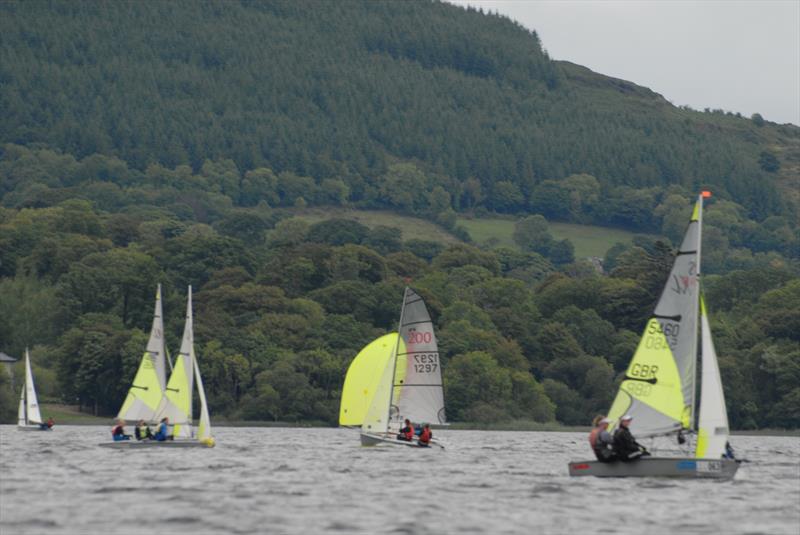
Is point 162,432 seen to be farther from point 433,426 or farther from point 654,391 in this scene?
point 433,426

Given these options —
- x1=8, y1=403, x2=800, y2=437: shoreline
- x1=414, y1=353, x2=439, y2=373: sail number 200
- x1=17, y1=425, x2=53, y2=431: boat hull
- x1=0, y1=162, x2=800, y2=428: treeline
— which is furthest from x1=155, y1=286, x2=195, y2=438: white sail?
x1=0, y1=162, x2=800, y2=428: treeline

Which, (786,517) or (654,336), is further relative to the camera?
(654,336)

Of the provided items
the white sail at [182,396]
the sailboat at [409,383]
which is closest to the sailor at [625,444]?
the sailboat at [409,383]

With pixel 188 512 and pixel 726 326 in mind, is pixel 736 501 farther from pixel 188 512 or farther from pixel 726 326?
pixel 726 326

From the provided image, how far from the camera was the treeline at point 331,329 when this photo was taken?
148m

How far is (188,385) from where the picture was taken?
8250 cm

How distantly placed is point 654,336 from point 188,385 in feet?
109

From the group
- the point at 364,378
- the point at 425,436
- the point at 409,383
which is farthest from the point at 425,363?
the point at 364,378

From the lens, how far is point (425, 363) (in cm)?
8169

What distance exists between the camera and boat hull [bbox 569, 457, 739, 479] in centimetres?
5581

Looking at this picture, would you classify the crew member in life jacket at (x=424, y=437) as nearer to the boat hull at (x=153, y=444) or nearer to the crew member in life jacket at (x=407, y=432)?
the crew member in life jacket at (x=407, y=432)

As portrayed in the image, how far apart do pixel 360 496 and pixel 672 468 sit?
11127 millimetres

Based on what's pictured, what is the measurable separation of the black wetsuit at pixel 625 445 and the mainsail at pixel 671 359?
23.0 inches

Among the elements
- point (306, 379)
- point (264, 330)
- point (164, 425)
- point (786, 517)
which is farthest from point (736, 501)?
point (264, 330)
